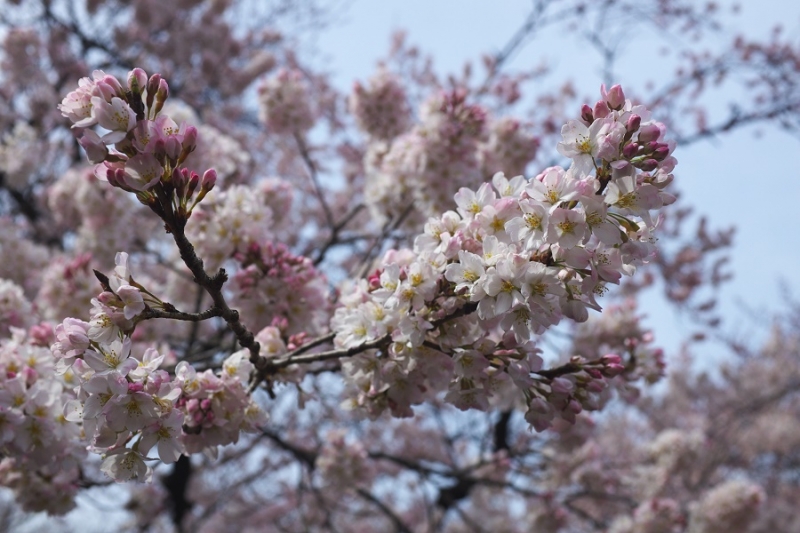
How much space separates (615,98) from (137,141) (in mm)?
1321

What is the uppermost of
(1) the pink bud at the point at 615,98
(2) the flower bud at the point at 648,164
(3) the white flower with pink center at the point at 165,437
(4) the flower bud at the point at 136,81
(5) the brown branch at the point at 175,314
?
(1) the pink bud at the point at 615,98

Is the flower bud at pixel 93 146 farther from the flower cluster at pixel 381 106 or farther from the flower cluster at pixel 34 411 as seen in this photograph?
the flower cluster at pixel 381 106

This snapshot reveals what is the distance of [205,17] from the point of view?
10.2 meters

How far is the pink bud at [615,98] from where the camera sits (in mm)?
1677

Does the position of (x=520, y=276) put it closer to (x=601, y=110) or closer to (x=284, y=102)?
(x=601, y=110)

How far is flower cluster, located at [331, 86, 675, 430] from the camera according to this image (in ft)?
5.24

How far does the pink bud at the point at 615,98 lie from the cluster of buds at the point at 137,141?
118cm

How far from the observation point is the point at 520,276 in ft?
5.27

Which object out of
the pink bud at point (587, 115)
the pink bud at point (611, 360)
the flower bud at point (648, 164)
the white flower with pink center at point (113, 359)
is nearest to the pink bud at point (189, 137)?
the white flower with pink center at point (113, 359)

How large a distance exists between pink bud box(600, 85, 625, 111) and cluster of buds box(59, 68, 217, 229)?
118 centimetres

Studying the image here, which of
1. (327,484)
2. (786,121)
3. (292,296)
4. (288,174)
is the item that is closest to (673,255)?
(786,121)

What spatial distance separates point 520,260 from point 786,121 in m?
8.90

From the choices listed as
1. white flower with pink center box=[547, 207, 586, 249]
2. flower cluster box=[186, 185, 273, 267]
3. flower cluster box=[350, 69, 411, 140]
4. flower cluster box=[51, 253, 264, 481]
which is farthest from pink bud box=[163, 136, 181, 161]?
flower cluster box=[350, 69, 411, 140]

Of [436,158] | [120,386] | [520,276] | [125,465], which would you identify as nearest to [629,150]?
[520,276]
